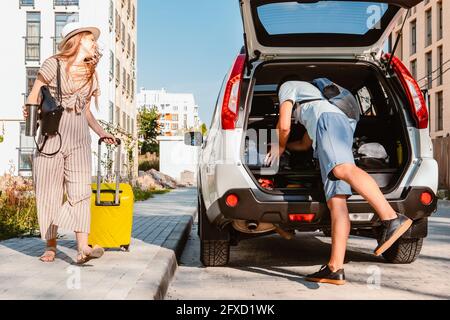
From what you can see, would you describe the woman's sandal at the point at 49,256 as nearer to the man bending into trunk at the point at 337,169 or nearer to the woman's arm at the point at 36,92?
the woman's arm at the point at 36,92

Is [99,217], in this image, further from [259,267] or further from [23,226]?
[23,226]

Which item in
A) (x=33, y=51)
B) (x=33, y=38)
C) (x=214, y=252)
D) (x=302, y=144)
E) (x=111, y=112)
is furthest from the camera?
(x=111, y=112)

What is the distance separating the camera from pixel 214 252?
6047mm

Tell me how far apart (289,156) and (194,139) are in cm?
187

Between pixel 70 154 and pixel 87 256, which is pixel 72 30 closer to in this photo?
pixel 70 154

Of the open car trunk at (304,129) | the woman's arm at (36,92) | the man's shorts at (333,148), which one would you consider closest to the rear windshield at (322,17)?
the open car trunk at (304,129)

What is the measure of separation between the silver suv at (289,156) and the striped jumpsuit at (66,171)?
108cm

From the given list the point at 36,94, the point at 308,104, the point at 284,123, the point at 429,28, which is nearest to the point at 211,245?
the point at 284,123

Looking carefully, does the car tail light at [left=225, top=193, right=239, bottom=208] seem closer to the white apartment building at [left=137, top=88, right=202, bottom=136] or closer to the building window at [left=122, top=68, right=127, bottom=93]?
the building window at [left=122, top=68, right=127, bottom=93]

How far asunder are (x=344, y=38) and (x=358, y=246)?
124 inches

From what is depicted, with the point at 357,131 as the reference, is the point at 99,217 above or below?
below

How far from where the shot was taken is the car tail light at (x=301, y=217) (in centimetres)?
534
